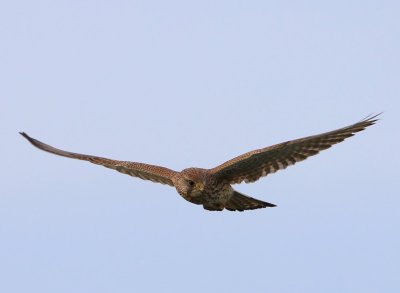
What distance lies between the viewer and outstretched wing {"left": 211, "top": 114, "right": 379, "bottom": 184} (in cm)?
1755

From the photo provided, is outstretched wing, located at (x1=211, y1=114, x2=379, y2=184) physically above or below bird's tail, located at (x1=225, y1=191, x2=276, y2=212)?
above

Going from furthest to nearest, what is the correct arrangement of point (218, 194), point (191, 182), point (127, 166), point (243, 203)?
1. point (127, 166)
2. point (243, 203)
3. point (218, 194)
4. point (191, 182)

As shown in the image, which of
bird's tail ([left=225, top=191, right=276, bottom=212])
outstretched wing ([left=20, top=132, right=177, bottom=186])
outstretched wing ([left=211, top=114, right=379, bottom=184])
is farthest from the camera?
outstretched wing ([left=20, top=132, right=177, bottom=186])

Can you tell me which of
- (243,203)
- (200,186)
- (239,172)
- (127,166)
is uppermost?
(127,166)

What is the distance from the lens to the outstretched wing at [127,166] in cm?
1922

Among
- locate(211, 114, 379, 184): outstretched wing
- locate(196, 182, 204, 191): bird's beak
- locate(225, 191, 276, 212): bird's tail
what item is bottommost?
locate(196, 182, 204, 191): bird's beak

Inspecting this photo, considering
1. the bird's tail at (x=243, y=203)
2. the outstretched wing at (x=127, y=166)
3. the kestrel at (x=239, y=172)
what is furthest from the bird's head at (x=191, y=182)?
the bird's tail at (x=243, y=203)

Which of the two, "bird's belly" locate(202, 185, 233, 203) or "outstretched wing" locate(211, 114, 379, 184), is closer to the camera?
"outstretched wing" locate(211, 114, 379, 184)

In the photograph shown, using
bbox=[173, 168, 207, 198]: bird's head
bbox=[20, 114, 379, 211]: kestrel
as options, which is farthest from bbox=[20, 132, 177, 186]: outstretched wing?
bbox=[173, 168, 207, 198]: bird's head

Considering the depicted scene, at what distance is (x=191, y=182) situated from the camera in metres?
17.9

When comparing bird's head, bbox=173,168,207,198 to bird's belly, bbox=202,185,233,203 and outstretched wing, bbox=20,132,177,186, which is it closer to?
bird's belly, bbox=202,185,233,203

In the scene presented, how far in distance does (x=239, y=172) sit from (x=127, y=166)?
222 centimetres

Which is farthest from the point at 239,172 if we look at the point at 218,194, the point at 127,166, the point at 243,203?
the point at 127,166

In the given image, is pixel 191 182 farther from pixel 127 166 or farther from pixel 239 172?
pixel 127 166
